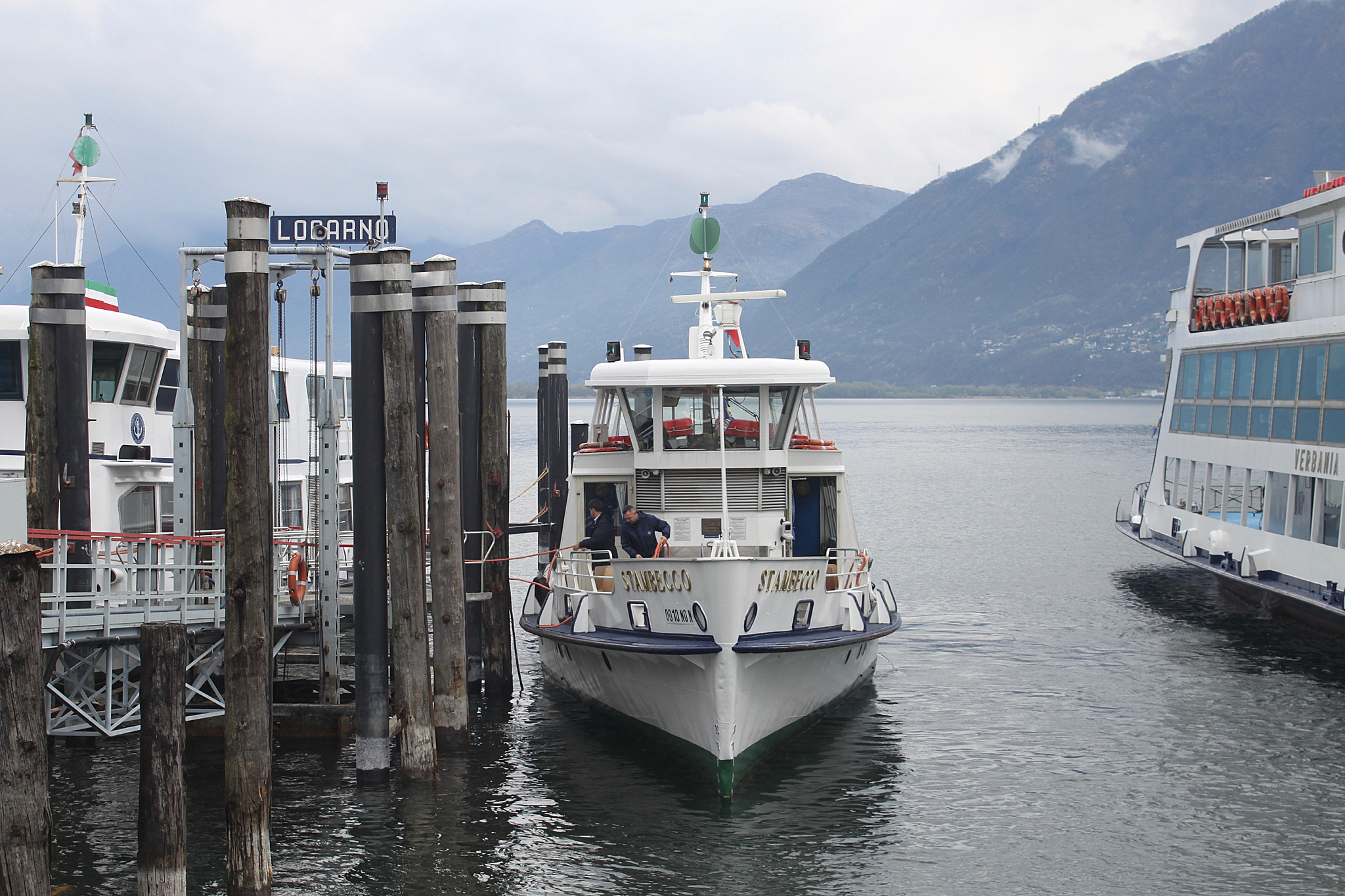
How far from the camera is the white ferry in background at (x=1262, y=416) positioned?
22609 millimetres

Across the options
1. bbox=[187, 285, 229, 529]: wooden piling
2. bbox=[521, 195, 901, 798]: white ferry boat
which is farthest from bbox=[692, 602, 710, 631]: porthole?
bbox=[187, 285, 229, 529]: wooden piling

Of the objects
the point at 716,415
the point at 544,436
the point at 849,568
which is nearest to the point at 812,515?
the point at 849,568

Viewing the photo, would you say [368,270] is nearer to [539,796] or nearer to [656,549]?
[656,549]

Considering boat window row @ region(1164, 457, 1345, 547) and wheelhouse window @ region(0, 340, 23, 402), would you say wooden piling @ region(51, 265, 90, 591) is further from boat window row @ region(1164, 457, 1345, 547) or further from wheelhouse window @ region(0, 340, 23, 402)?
boat window row @ region(1164, 457, 1345, 547)

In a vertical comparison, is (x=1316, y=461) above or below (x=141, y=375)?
below

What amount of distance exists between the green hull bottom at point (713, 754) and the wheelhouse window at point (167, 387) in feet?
29.2

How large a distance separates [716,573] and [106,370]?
1131 centimetres

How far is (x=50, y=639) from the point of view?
13.1 metres

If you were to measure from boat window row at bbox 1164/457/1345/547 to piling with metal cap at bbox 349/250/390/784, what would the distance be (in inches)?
680

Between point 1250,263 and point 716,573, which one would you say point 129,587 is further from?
point 1250,263

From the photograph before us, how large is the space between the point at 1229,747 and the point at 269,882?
13.5m

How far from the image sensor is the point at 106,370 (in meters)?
19.6

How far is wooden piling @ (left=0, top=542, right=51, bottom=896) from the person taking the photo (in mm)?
8336

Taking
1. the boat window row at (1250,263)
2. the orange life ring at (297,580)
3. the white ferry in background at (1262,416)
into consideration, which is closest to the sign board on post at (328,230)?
the orange life ring at (297,580)
